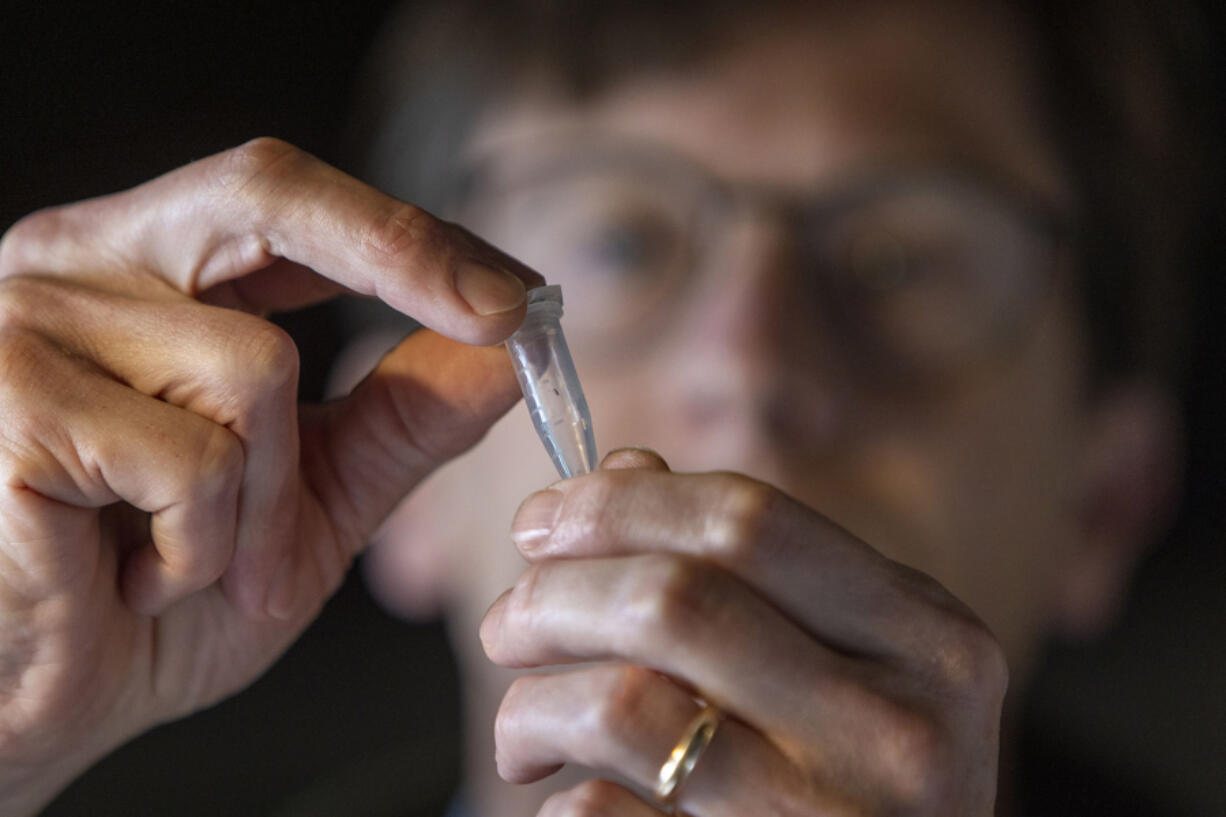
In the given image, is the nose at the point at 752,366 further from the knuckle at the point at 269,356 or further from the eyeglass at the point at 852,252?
the knuckle at the point at 269,356

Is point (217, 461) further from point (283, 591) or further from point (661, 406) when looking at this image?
point (661, 406)

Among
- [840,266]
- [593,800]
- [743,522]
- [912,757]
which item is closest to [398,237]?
[743,522]

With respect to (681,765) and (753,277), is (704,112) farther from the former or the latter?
(681,765)

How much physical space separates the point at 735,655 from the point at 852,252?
3.85 ft

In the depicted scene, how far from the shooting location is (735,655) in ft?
2.27

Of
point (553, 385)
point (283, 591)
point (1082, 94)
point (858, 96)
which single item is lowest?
point (283, 591)

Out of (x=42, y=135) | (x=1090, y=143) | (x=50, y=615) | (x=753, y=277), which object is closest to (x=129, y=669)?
(x=50, y=615)

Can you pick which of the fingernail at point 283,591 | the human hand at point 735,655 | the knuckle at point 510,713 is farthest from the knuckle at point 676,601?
the fingernail at point 283,591

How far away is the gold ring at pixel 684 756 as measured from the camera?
694 mm

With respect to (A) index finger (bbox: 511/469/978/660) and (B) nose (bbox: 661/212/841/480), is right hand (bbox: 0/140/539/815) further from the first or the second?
(B) nose (bbox: 661/212/841/480)

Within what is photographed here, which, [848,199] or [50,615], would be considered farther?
[848,199]

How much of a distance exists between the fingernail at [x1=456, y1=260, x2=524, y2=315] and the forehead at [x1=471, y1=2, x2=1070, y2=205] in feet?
3.17

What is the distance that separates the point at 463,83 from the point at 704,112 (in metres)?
0.49

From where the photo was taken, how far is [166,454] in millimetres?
833
